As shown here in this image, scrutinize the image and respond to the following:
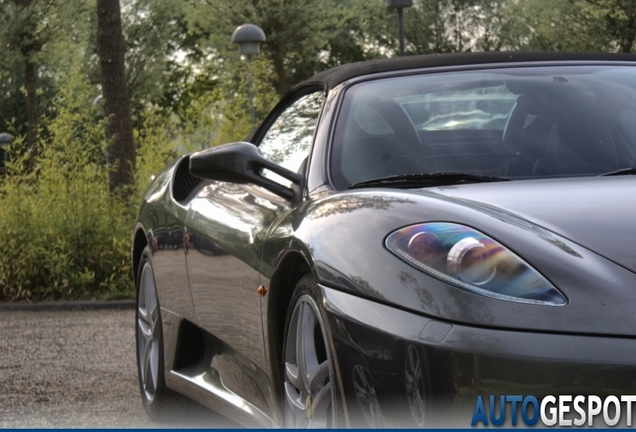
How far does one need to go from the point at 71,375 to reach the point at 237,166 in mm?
3076

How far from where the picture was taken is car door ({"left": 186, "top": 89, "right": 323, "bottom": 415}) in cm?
360

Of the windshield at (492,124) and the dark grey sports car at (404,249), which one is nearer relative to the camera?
the dark grey sports car at (404,249)

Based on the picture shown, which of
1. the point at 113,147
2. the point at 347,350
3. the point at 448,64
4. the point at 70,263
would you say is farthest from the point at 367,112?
the point at 113,147

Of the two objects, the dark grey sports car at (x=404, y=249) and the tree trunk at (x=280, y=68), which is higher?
the dark grey sports car at (x=404, y=249)

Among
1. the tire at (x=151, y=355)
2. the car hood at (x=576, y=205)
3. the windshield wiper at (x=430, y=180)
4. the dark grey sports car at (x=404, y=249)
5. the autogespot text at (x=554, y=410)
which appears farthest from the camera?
the tire at (x=151, y=355)

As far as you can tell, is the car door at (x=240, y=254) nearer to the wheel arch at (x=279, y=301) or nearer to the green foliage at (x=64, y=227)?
the wheel arch at (x=279, y=301)

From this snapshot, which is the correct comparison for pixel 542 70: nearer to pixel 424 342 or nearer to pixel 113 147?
pixel 424 342

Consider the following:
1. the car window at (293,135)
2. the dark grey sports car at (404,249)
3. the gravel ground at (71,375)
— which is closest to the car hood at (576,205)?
the dark grey sports car at (404,249)

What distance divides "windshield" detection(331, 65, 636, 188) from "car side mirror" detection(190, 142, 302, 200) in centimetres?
19

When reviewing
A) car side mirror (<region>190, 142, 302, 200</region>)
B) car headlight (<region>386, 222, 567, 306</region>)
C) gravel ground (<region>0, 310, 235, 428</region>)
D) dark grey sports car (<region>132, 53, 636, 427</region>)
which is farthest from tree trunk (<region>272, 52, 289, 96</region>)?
car headlight (<region>386, 222, 567, 306</region>)

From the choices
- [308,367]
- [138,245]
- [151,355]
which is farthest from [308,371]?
[138,245]

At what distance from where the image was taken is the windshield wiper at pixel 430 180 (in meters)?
3.40

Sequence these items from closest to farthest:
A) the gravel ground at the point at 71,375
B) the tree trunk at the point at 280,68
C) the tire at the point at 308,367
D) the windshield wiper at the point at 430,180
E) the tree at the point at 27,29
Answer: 1. the tire at the point at 308,367
2. the windshield wiper at the point at 430,180
3. the gravel ground at the point at 71,375
4. the tree at the point at 27,29
5. the tree trunk at the point at 280,68

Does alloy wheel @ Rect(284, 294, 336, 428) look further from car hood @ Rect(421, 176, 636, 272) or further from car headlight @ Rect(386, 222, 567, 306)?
car hood @ Rect(421, 176, 636, 272)
